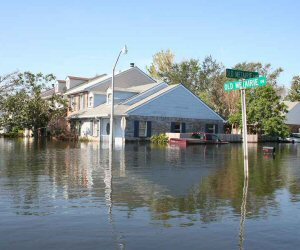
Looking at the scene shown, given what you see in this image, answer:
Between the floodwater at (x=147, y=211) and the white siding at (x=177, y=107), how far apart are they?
31.3 metres

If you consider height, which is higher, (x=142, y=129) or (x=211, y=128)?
(x=211, y=128)

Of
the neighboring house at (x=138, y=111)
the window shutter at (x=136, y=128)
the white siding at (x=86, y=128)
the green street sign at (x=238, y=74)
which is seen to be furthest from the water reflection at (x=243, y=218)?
the white siding at (x=86, y=128)

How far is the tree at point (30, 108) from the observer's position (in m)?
52.9

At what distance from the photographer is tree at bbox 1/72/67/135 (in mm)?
52938

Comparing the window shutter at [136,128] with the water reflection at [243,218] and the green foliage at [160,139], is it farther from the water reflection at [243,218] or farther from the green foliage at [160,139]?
the water reflection at [243,218]

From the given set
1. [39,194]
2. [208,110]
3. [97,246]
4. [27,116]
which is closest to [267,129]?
[208,110]

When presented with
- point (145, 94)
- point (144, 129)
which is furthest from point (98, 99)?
point (144, 129)

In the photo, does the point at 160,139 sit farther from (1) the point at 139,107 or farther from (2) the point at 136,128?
(1) the point at 139,107

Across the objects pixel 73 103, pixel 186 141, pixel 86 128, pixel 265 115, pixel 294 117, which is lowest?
pixel 186 141

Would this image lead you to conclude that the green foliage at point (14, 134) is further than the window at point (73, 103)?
Yes

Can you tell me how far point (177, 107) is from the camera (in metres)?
47.9

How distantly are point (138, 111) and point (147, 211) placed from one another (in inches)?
1442

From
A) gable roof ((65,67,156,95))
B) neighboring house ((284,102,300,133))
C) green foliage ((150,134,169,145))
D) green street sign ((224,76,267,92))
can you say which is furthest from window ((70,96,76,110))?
green street sign ((224,76,267,92))

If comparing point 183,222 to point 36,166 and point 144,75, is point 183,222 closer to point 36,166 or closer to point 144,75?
point 36,166
